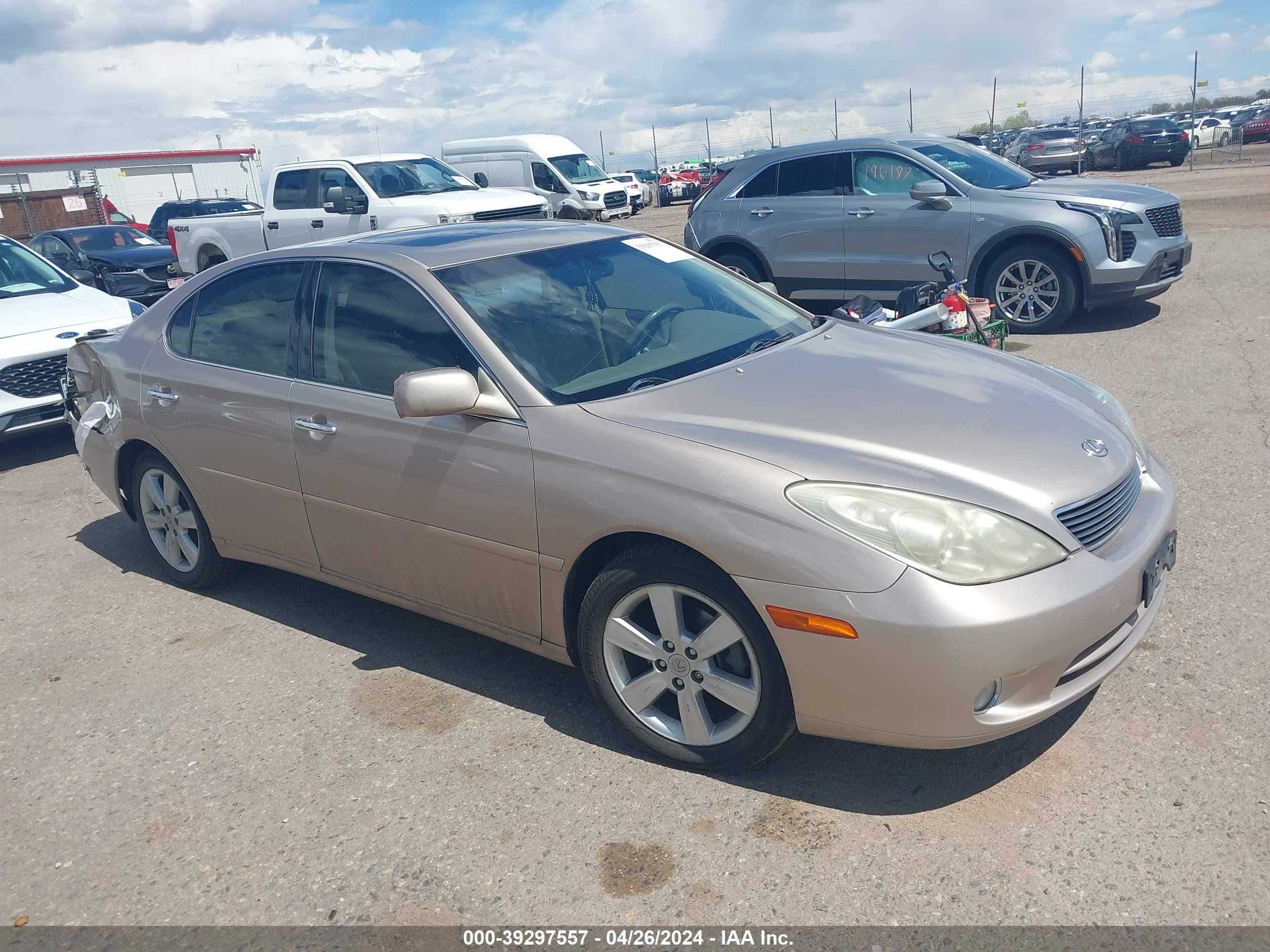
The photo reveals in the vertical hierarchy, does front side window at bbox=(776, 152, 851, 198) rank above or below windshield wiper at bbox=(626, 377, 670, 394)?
above

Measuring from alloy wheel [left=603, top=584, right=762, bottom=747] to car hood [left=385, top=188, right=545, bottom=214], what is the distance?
33.7 ft

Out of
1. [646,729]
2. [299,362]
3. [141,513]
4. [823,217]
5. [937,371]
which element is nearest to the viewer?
[646,729]

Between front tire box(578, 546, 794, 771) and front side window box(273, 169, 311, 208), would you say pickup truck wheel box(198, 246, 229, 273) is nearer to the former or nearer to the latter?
front side window box(273, 169, 311, 208)

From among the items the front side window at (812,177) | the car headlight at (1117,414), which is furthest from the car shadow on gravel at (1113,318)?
the car headlight at (1117,414)

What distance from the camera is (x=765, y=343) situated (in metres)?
3.96

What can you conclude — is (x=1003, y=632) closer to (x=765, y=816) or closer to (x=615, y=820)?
(x=765, y=816)

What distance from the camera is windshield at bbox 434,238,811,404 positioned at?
11.7 feet

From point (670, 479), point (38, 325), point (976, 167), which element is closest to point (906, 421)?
point (670, 479)

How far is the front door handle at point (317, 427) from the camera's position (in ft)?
12.8

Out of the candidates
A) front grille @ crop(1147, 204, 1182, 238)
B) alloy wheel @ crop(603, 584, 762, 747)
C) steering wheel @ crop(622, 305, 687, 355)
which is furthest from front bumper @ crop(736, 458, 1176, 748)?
front grille @ crop(1147, 204, 1182, 238)

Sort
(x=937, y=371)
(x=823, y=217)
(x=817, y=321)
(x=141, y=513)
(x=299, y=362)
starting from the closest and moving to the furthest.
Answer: (x=937, y=371), (x=299, y=362), (x=817, y=321), (x=141, y=513), (x=823, y=217)

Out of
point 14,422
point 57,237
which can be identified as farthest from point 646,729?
point 57,237

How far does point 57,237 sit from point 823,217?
13.7m

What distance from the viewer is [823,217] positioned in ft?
32.6
